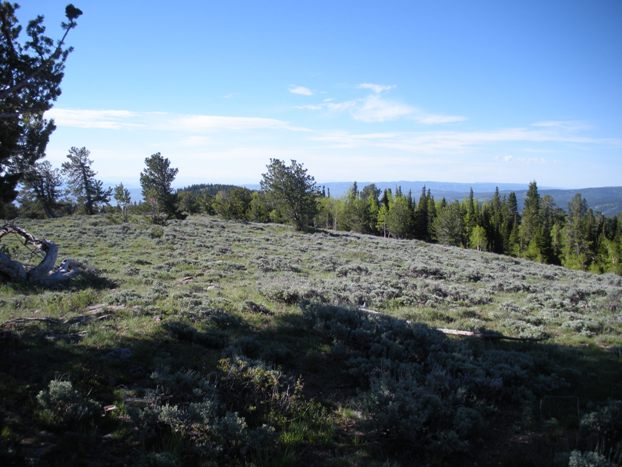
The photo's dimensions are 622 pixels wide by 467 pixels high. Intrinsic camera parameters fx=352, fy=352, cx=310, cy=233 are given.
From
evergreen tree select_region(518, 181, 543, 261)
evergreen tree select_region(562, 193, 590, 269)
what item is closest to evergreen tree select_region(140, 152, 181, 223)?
evergreen tree select_region(518, 181, 543, 261)

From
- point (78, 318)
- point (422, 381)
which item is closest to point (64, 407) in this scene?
point (78, 318)

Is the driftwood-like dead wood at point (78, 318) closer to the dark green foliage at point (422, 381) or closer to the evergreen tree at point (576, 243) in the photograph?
the dark green foliage at point (422, 381)

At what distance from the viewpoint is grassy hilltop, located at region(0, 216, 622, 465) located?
489cm

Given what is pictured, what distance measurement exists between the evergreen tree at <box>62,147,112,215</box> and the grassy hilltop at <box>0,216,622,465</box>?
42.0m

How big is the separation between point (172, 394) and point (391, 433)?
3.52 metres

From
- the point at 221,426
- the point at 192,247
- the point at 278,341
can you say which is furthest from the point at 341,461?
the point at 192,247

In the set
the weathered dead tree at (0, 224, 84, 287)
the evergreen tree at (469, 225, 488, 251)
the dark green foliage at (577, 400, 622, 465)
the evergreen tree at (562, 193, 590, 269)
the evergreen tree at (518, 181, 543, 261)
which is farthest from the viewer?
the evergreen tree at (469, 225, 488, 251)

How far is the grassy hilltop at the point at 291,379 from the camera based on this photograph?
4.89 meters

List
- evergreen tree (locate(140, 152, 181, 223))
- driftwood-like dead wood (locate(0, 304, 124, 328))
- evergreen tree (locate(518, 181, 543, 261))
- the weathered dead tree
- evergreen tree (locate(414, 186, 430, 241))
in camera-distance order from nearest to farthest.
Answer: driftwood-like dead wood (locate(0, 304, 124, 328)) → the weathered dead tree → evergreen tree (locate(140, 152, 181, 223)) → evergreen tree (locate(518, 181, 543, 261)) → evergreen tree (locate(414, 186, 430, 241))

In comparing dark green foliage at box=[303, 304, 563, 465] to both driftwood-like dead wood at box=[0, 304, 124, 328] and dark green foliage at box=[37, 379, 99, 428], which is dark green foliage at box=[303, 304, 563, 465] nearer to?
dark green foliage at box=[37, 379, 99, 428]

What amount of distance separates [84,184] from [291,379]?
54529 mm

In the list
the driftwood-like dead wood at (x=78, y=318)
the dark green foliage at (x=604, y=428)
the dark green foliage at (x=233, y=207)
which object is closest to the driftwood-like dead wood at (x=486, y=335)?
the dark green foliage at (x=604, y=428)

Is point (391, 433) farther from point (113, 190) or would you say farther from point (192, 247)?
point (113, 190)

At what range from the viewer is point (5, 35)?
373 inches
